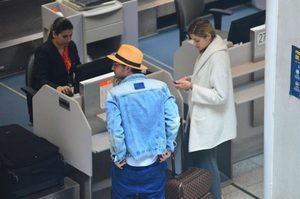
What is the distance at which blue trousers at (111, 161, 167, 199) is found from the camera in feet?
16.4

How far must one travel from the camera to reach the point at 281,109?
15.8 ft

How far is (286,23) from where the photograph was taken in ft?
15.0

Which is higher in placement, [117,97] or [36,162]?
[117,97]

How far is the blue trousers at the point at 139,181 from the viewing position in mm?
4996

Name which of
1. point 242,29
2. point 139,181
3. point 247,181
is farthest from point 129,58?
point 247,181

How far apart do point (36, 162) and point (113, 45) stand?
10.2 ft

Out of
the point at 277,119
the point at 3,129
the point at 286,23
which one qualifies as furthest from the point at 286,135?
the point at 3,129

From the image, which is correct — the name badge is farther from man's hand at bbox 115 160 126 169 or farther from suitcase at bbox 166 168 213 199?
suitcase at bbox 166 168 213 199

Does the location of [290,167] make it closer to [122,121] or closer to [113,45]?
[122,121]

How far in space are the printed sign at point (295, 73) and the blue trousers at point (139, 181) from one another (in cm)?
96

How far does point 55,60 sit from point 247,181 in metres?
1.78

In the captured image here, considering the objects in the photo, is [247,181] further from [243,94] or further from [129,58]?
[129,58]

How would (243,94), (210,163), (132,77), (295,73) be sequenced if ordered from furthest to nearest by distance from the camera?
1. (243,94)
2. (210,163)
3. (132,77)
4. (295,73)

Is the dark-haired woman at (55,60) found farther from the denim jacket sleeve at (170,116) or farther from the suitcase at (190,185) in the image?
the denim jacket sleeve at (170,116)
